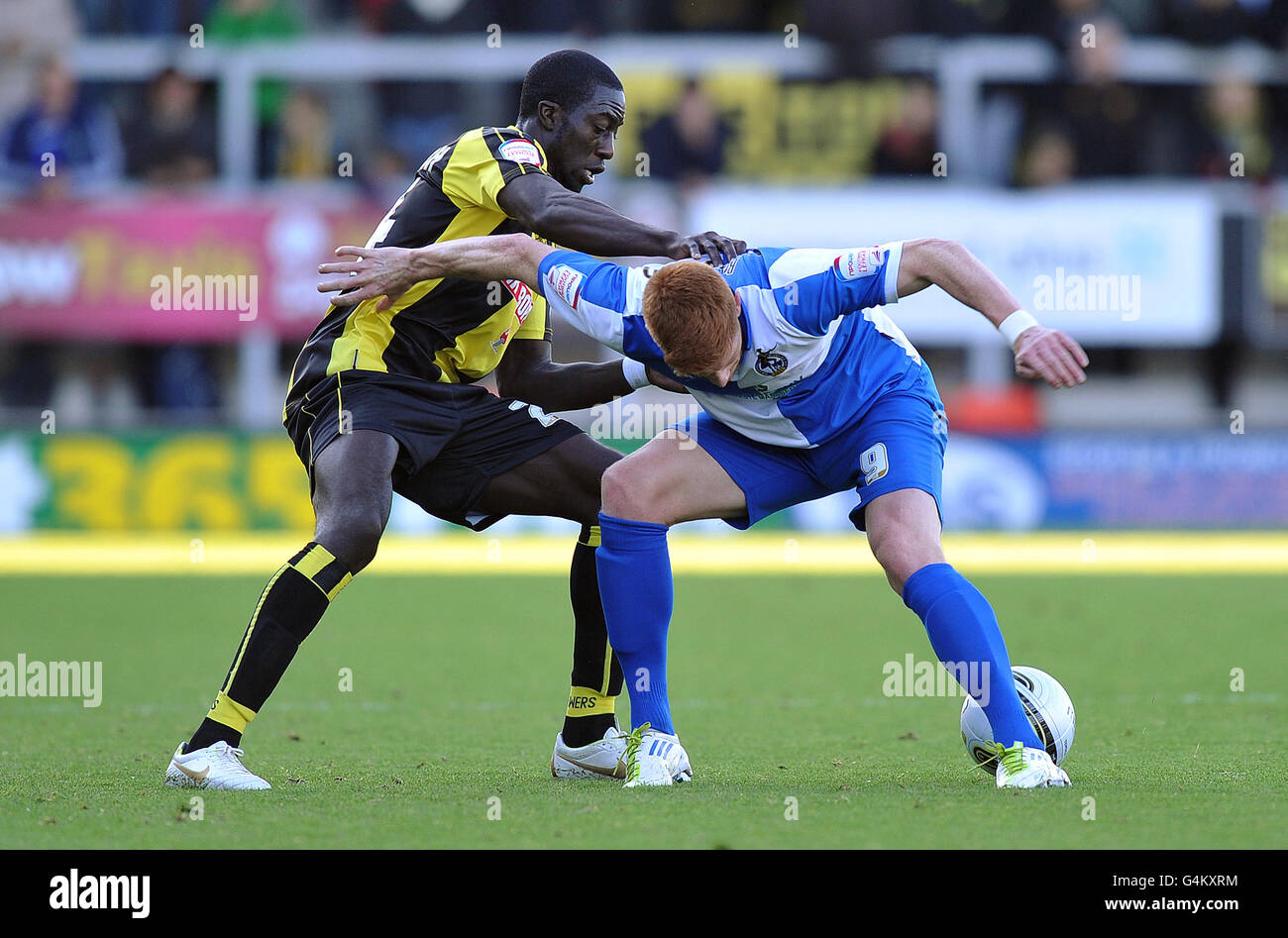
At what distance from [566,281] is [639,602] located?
1028 millimetres

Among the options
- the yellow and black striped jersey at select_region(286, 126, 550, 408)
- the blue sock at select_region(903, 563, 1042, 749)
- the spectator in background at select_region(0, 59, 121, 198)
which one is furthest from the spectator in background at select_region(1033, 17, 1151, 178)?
the blue sock at select_region(903, 563, 1042, 749)

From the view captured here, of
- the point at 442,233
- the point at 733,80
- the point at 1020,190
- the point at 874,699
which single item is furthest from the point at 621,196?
the point at 442,233

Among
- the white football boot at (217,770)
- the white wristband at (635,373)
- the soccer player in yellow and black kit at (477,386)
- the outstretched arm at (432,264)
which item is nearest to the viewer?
the white football boot at (217,770)

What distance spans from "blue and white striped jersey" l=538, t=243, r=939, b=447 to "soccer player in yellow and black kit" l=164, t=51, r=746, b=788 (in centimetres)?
36

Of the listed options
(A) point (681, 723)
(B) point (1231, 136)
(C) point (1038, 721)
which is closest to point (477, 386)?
(A) point (681, 723)

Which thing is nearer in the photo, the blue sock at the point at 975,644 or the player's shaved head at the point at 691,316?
the player's shaved head at the point at 691,316

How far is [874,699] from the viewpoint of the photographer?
7.49 m

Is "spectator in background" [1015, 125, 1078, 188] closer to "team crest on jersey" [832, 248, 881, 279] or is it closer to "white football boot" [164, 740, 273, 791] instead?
"team crest on jersey" [832, 248, 881, 279]

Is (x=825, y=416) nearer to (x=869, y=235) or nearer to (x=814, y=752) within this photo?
(x=814, y=752)

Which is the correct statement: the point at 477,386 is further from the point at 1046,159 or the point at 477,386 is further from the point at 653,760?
the point at 1046,159

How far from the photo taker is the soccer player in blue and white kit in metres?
4.89

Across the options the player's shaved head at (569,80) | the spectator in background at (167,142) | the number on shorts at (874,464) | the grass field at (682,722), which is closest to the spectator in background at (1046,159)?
the grass field at (682,722)

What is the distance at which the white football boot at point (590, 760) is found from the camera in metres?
5.63

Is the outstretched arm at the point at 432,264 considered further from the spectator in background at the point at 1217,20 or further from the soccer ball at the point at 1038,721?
the spectator in background at the point at 1217,20
